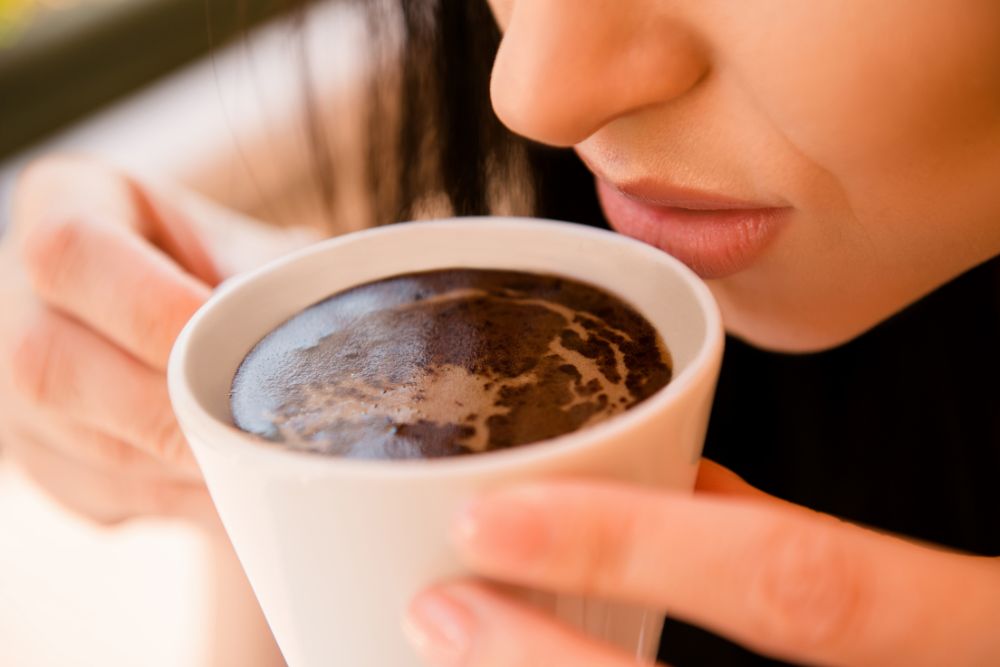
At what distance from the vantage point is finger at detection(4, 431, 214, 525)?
2.79 ft

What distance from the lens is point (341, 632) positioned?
461 mm

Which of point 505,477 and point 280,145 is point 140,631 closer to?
point 505,477

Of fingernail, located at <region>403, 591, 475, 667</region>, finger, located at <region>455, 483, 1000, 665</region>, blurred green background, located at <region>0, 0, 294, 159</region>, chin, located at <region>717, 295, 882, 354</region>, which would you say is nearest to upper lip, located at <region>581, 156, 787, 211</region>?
chin, located at <region>717, 295, 882, 354</region>

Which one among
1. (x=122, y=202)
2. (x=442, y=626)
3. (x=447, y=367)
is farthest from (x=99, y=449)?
(x=442, y=626)

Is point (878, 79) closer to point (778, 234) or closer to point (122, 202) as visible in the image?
point (778, 234)

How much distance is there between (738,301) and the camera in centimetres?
79

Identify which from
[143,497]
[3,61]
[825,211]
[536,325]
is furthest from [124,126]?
[825,211]

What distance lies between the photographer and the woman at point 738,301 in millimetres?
416

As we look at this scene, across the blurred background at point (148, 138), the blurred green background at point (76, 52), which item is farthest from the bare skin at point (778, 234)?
the blurred green background at point (76, 52)

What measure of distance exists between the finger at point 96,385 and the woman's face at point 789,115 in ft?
1.27

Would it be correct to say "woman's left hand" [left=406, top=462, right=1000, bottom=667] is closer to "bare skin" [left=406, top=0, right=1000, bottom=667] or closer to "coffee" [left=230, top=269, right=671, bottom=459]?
"bare skin" [left=406, top=0, right=1000, bottom=667]

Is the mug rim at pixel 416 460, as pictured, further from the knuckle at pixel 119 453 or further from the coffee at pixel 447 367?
the knuckle at pixel 119 453

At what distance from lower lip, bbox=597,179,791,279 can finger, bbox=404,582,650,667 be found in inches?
14.6

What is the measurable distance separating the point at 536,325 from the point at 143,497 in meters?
0.48
